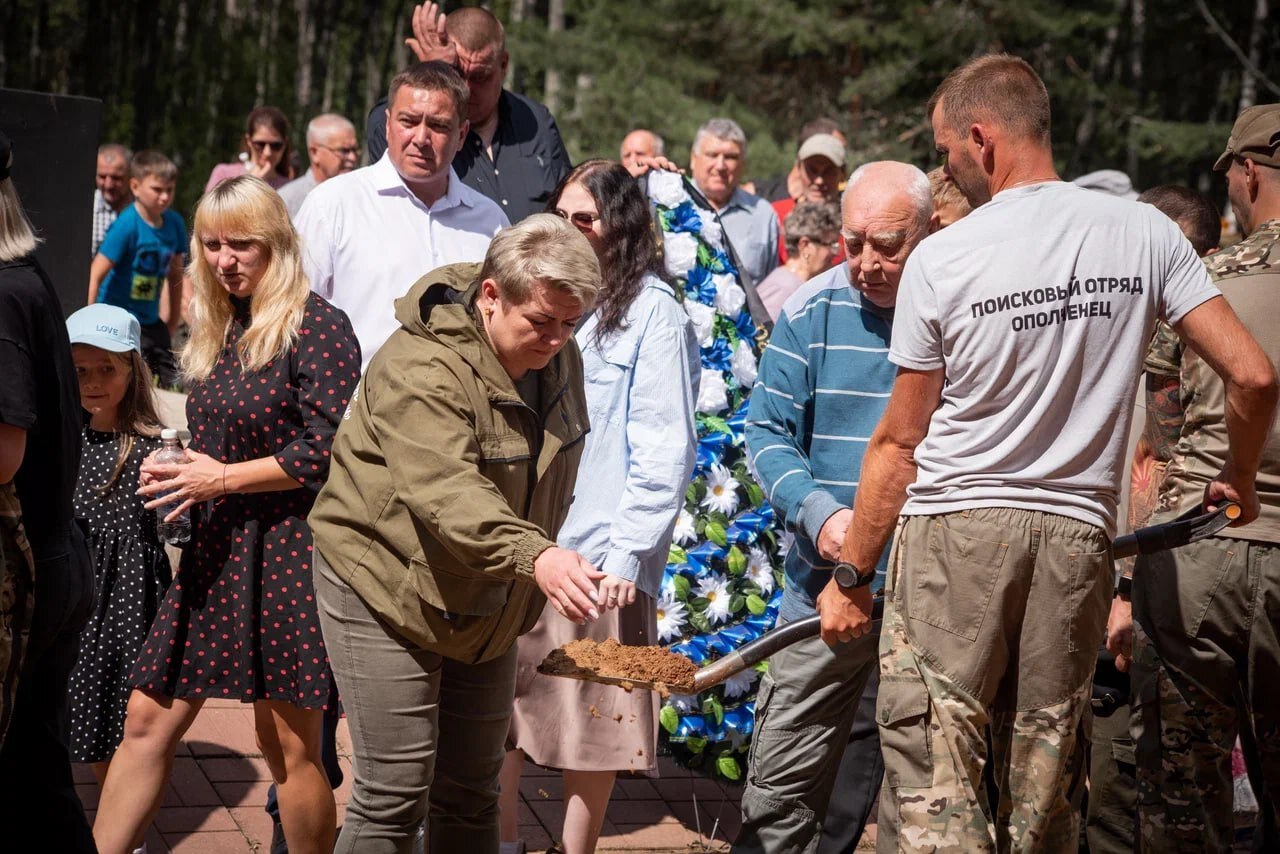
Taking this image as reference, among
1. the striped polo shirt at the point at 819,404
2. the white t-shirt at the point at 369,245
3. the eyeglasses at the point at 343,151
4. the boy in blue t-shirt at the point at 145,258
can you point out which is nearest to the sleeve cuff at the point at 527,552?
the striped polo shirt at the point at 819,404

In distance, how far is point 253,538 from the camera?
156 inches

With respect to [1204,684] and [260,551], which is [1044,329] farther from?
[260,551]

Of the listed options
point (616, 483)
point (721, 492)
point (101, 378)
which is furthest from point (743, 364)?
point (101, 378)

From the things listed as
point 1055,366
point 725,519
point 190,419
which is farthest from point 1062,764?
point 190,419

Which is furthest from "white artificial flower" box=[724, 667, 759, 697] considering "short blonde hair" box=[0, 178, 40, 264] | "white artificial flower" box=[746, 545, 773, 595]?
"short blonde hair" box=[0, 178, 40, 264]

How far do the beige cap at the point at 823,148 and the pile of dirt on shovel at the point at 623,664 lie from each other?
4.80 m

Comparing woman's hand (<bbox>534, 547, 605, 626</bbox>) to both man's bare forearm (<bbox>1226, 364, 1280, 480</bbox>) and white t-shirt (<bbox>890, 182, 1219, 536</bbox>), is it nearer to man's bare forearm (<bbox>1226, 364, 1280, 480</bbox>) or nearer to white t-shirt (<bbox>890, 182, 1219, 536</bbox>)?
white t-shirt (<bbox>890, 182, 1219, 536</bbox>)

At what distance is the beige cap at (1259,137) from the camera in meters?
3.68

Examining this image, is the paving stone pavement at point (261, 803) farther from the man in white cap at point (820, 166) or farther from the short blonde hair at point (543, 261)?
the man in white cap at point (820, 166)

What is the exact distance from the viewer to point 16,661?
10.3 feet

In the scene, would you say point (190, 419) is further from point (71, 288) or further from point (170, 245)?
point (170, 245)

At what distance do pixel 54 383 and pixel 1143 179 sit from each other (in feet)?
81.6

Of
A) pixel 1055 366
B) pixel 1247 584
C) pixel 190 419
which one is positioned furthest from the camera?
pixel 190 419

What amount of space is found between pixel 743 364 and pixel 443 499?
87.9 inches
